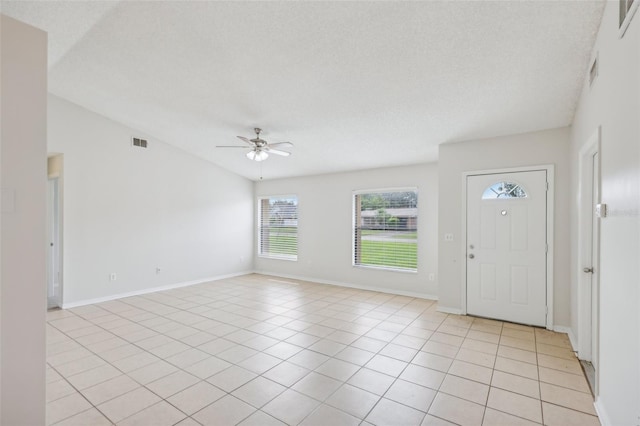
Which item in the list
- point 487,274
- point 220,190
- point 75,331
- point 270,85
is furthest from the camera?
point 220,190


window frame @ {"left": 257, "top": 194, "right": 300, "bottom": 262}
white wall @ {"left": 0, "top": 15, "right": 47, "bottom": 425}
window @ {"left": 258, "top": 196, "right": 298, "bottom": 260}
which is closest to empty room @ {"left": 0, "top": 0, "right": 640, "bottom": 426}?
white wall @ {"left": 0, "top": 15, "right": 47, "bottom": 425}

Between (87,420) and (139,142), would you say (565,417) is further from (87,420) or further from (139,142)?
(139,142)

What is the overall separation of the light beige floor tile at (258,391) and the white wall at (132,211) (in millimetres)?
4037

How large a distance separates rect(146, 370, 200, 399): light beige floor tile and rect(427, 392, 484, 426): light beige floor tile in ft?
6.59

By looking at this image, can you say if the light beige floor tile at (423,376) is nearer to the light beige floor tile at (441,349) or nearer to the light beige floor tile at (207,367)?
the light beige floor tile at (441,349)

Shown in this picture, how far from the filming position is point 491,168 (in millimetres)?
4371

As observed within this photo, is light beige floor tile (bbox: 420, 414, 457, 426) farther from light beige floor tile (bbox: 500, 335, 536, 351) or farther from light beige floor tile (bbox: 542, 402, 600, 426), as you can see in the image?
Answer: light beige floor tile (bbox: 500, 335, 536, 351)

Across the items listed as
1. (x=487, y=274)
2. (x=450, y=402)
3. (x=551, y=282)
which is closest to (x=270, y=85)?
(x=450, y=402)

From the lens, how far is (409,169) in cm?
575

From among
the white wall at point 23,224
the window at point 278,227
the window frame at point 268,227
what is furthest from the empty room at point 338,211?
the window at point 278,227

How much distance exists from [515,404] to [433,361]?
0.80 m

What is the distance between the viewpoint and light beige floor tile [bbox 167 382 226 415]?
233cm

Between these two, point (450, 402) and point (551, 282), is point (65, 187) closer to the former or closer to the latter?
point (450, 402)

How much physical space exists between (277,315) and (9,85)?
377cm
